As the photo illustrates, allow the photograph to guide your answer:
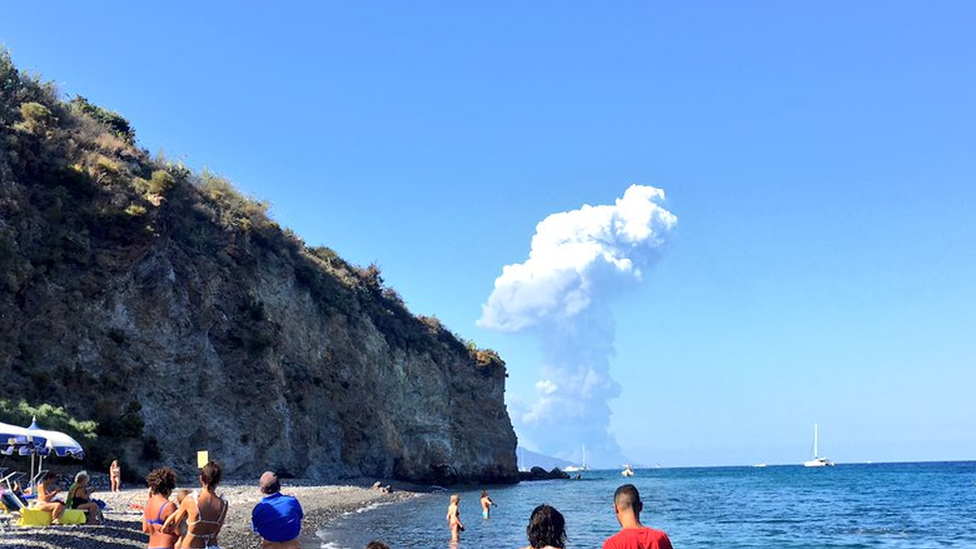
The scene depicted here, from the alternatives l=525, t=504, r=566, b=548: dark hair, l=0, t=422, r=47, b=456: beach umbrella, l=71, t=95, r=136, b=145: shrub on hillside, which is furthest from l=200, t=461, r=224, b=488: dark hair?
l=71, t=95, r=136, b=145: shrub on hillside

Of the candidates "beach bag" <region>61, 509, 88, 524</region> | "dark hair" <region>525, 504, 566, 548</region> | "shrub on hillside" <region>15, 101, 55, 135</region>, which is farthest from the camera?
"shrub on hillside" <region>15, 101, 55, 135</region>

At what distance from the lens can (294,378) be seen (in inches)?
1791

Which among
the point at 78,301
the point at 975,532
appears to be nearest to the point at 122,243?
the point at 78,301

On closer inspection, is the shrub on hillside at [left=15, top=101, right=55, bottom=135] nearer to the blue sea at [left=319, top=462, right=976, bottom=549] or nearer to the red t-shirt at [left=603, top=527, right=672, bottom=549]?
the blue sea at [left=319, top=462, right=976, bottom=549]

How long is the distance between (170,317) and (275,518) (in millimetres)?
→ 31009

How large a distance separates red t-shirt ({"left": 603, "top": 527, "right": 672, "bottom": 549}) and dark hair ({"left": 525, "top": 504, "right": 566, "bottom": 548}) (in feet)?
1.22

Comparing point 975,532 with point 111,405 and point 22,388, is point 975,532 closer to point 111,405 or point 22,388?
point 111,405

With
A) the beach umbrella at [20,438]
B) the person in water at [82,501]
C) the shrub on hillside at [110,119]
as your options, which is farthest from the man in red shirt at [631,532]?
the shrub on hillside at [110,119]

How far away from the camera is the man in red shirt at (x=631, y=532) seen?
5.25m

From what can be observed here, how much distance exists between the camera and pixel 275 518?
280 inches

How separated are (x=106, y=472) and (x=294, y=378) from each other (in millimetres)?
17194

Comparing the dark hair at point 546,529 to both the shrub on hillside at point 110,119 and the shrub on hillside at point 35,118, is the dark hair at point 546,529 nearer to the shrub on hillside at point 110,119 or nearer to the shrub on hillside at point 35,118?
the shrub on hillside at point 35,118

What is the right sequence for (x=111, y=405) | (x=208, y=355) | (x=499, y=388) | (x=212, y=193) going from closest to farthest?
(x=111, y=405), (x=208, y=355), (x=212, y=193), (x=499, y=388)

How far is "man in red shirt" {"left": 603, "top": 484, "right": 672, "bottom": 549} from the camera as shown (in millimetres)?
5246
